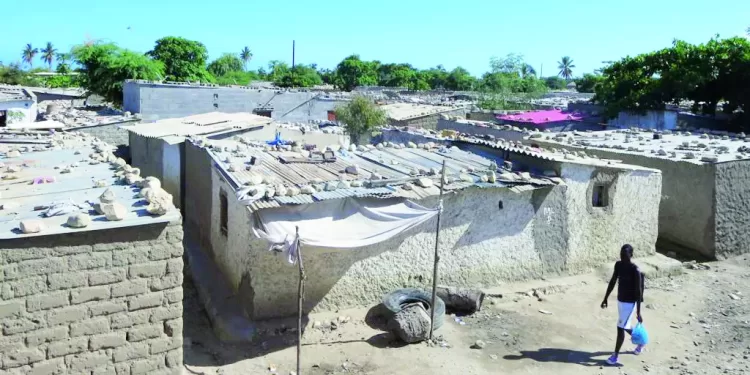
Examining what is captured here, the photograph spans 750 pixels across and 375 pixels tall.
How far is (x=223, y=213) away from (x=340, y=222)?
244 centimetres

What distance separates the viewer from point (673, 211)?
13.0 metres

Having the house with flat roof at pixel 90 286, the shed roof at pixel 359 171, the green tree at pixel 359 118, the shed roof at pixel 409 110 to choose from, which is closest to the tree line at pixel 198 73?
the shed roof at pixel 409 110

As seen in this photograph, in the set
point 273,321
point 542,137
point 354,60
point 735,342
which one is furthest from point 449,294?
point 354,60

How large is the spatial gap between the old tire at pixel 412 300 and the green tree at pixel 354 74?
165 ft

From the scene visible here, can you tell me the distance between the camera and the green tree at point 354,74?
58.8 metres

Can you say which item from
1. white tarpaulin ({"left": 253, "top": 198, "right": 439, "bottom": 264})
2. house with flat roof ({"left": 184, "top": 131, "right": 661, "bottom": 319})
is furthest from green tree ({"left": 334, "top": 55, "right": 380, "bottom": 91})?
white tarpaulin ({"left": 253, "top": 198, "right": 439, "bottom": 264})

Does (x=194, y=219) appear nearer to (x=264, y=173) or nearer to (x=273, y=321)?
(x=264, y=173)

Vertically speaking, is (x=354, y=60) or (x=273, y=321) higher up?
(x=354, y=60)

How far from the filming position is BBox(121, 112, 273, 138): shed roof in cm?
1389

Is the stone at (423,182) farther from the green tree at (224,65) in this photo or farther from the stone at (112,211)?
the green tree at (224,65)

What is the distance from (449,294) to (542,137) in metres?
8.65

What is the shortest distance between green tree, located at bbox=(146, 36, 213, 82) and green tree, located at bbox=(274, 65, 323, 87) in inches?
527

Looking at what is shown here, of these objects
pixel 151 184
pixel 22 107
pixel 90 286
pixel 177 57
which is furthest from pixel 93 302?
pixel 177 57

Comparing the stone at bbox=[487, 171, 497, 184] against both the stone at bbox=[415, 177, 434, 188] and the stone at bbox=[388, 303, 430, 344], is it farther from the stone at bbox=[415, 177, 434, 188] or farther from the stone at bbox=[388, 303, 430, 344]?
the stone at bbox=[388, 303, 430, 344]
